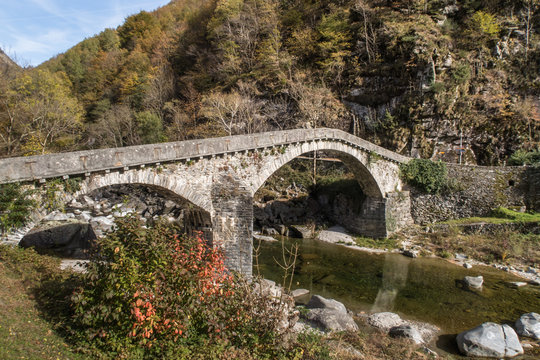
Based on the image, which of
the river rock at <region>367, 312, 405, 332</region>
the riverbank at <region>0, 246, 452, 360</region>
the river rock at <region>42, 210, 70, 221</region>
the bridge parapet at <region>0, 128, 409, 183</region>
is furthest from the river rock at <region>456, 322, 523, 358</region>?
the river rock at <region>42, 210, 70, 221</region>

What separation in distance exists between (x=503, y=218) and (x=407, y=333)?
13.6m

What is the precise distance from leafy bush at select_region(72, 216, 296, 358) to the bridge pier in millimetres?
5759

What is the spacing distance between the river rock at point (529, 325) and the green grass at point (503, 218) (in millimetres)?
9076

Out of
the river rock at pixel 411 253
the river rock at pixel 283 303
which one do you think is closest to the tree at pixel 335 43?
the river rock at pixel 411 253

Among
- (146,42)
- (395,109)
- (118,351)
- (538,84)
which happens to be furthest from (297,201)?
(146,42)

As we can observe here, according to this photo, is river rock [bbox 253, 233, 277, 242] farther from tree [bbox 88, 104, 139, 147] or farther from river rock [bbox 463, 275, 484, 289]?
tree [bbox 88, 104, 139, 147]

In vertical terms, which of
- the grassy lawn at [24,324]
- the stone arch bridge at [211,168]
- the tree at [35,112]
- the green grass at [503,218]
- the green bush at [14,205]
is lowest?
the grassy lawn at [24,324]

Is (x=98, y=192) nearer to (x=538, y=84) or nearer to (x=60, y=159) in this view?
(x=60, y=159)

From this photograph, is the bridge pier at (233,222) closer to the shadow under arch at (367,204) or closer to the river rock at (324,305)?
the river rock at (324,305)

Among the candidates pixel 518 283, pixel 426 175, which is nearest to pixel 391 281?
pixel 518 283

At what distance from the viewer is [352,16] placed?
108ft

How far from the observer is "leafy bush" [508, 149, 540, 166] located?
67.6 feet

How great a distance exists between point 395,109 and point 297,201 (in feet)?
40.1

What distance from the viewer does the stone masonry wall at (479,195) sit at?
1911 centimetres
